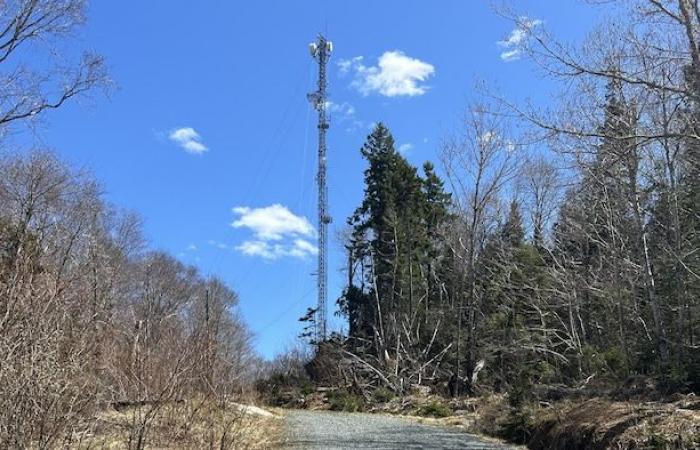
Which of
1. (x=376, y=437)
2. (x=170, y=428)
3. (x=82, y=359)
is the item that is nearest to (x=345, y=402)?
(x=376, y=437)

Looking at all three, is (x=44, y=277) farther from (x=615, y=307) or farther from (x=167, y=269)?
(x=167, y=269)

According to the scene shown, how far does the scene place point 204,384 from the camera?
316 inches

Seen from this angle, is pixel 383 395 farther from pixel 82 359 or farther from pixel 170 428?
pixel 82 359

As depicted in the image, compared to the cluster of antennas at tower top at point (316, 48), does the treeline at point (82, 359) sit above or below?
below

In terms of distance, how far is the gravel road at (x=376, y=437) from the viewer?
11836mm

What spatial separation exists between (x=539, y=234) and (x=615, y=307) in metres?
7.61

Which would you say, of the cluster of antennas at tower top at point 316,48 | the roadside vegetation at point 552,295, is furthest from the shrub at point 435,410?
the cluster of antennas at tower top at point 316,48

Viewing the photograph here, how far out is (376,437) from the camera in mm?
13586

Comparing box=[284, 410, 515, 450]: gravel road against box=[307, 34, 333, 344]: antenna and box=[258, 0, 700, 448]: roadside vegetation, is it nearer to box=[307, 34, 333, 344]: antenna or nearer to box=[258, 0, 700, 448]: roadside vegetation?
box=[258, 0, 700, 448]: roadside vegetation

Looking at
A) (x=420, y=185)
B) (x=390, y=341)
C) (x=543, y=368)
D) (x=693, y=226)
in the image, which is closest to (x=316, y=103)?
(x=420, y=185)

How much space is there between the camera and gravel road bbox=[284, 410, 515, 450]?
1184cm

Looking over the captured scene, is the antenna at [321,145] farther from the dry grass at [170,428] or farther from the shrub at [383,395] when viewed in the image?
the dry grass at [170,428]

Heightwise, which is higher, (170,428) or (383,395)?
(170,428)

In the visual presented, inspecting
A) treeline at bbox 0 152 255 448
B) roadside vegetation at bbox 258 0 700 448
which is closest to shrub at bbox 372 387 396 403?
roadside vegetation at bbox 258 0 700 448
